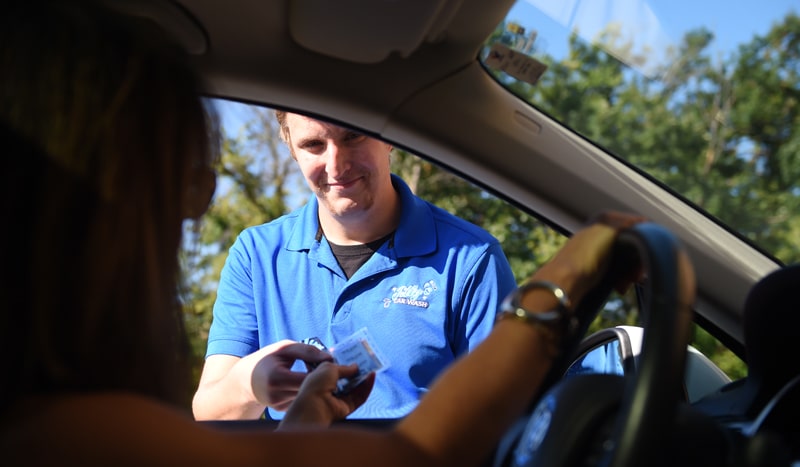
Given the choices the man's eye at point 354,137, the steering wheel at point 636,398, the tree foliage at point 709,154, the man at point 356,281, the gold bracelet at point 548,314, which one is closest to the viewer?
the steering wheel at point 636,398

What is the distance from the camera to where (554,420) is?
3.39 feet

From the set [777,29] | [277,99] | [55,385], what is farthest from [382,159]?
[777,29]

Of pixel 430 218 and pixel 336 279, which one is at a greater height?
pixel 430 218

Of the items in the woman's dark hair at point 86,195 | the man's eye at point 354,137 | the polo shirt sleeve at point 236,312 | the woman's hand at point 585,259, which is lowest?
the polo shirt sleeve at point 236,312

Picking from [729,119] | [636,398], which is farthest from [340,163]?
[729,119]

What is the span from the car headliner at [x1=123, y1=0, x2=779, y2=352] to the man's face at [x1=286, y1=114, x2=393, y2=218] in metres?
0.24

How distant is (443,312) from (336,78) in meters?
0.74

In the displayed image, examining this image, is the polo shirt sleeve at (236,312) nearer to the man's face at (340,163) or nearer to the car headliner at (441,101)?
the man's face at (340,163)

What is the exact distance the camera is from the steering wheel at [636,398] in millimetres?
907

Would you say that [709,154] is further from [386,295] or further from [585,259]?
[585,259]

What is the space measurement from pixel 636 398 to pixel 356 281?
162 cm

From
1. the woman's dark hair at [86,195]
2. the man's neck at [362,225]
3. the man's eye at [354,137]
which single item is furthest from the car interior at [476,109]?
the woman's dark hair at [86,195]

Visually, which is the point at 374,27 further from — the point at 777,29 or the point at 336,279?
the point at 777,29

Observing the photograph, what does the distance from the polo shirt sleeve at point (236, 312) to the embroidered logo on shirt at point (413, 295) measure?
0.46 meters
